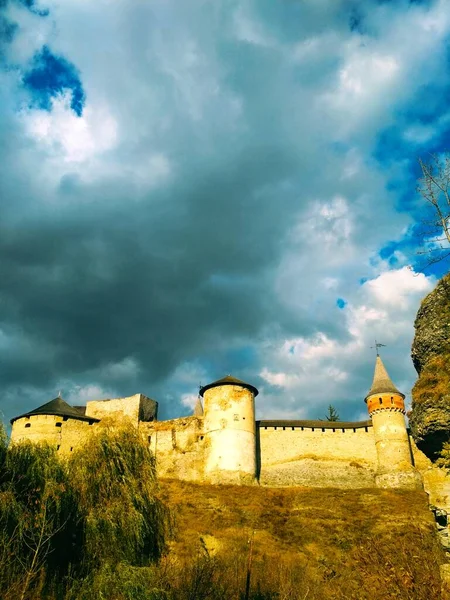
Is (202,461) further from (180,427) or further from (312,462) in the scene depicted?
(312,462)

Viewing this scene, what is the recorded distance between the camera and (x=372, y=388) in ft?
163

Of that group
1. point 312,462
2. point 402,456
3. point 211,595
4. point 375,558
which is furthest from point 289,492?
point 375,558

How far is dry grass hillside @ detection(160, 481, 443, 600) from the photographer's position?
18352 mm

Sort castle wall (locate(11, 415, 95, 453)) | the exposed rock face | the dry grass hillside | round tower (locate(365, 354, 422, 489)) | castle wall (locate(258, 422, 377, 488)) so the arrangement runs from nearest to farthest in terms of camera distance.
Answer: the exposed rock face < the dry grass hillside < round tower (locate(365, 354, 422, 489)) < castle wall (locate(11, 415, 95, 453)) < castle wall (locate(258, 422, 377, 488))

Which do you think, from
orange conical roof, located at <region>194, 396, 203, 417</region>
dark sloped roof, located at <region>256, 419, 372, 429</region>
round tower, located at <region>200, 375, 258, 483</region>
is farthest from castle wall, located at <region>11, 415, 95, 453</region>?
orange conical roof, located at <region>194, 396, 203, 417</region>

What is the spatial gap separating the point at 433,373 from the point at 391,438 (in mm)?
36107

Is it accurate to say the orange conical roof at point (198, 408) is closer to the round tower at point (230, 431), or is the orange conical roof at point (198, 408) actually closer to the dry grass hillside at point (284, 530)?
the round tower at point (230, 431)

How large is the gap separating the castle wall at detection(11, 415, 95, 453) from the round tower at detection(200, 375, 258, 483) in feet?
34.5

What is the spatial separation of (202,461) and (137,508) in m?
28.1

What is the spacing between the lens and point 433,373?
1280 centimetres

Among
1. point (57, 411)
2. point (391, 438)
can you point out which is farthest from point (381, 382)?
point (57, 411)

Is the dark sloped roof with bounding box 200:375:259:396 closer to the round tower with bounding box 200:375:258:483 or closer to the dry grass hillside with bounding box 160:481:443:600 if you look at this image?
the round tower with bounding box 200:375:258:483

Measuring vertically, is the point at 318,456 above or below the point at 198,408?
below

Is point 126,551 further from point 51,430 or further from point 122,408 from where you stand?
point 122,408
